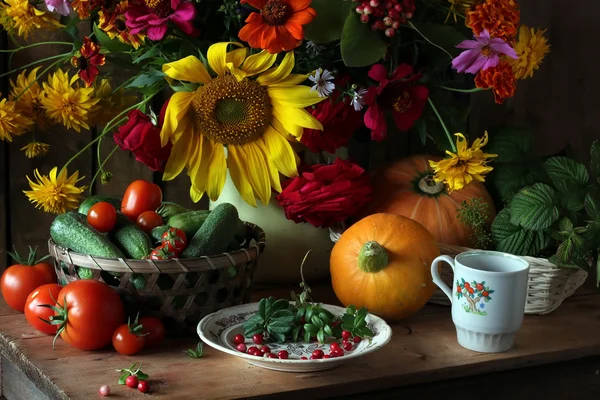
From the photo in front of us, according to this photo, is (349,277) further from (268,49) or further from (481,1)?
(481,1)

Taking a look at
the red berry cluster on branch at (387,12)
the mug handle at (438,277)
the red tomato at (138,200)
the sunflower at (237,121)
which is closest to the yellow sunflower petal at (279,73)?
the sunflower at (237,121)

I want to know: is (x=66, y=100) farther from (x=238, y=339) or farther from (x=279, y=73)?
(x=238, y=339)

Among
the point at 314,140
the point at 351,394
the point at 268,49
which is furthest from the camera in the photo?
the point at 314,140

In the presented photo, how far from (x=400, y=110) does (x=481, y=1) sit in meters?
0.19

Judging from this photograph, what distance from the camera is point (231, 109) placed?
1.14 meters

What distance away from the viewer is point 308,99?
112cm

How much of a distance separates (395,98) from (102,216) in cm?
42

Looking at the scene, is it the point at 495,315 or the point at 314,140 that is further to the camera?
the point at 314,140

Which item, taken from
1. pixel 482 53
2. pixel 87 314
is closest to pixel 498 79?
pixel 482 53

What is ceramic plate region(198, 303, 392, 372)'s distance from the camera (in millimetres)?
928

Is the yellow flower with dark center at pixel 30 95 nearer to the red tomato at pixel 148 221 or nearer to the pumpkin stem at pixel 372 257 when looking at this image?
the red tomato at pixel 148 221

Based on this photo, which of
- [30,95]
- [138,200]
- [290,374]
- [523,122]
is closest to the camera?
[290,374]

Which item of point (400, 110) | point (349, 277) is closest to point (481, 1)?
point (400, 110)

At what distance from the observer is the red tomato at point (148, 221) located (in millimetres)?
1114
